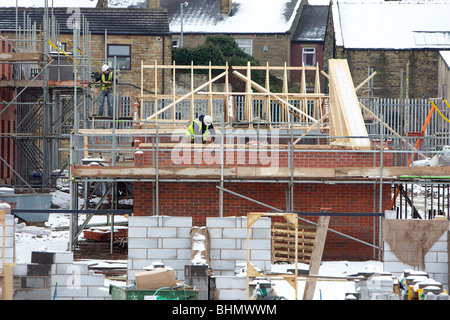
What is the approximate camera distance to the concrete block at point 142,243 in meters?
12.1

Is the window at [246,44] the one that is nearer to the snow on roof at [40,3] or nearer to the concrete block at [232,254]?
the snow on roof at [40,3]

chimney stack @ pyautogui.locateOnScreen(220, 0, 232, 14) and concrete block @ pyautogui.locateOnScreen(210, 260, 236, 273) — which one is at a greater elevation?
chimney stack @ pyautogui.locateOnScreen(220, 0, 232, 14)

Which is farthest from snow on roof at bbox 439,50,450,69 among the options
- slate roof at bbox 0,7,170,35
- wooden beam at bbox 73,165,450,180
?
wooden beam at bbox 73,165,450,180

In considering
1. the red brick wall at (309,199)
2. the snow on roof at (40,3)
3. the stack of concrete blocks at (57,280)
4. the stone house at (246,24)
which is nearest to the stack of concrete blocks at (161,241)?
the stack of concrete blocks at (57,280)

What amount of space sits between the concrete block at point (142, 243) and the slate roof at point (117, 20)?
2652 centimetres

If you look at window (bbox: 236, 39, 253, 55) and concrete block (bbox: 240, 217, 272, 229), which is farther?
window (bbox: 236, 39, 253, 55)

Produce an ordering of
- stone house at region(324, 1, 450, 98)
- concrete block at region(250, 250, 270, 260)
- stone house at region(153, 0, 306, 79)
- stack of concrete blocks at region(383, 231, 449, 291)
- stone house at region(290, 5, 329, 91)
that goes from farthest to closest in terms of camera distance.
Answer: stone house at region(290, 5, 329, 91) → stone house at region(153, 0, 306, 79) → stone house at region(324, 1, 450, 98) → concrete block at region(250, 250, 270, 260) → stack of concrete blocks at region(383, 231, 449, 291)

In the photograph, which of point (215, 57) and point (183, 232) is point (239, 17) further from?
point (183, 232)

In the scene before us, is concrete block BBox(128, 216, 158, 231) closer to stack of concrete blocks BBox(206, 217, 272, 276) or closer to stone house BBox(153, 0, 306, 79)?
stack of concrete blocks BBox(206, 217, 272, 276)

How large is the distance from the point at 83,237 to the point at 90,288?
33.5ft

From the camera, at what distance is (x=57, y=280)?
10570 millimetres

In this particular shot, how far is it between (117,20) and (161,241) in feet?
91.7

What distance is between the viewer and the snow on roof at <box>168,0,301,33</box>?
4747cm
